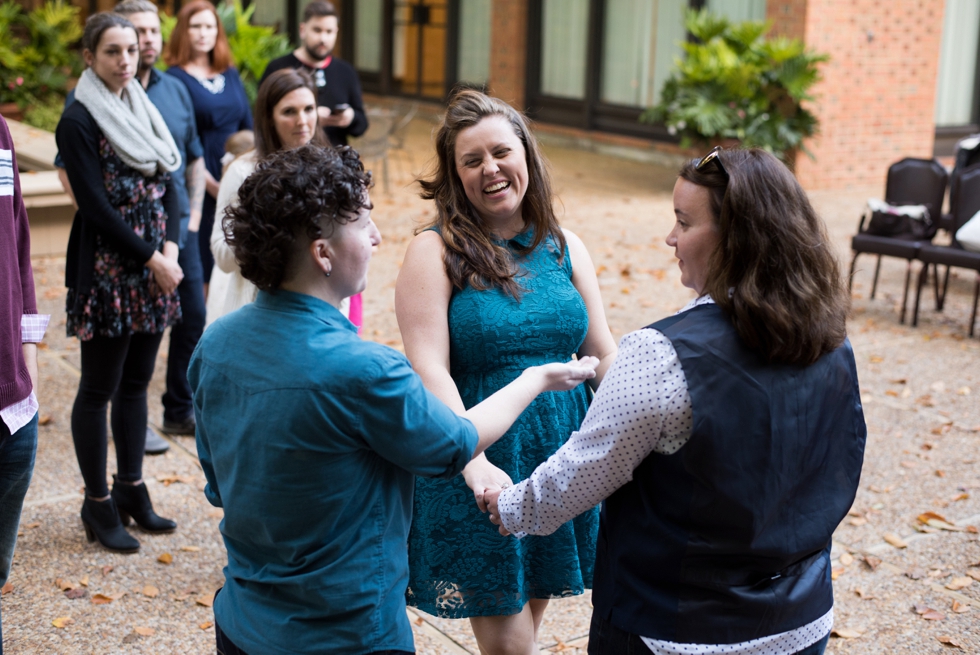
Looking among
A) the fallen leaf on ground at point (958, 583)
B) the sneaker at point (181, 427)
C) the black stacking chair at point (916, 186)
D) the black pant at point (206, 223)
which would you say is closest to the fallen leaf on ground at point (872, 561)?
the fallen leaf on ground at point (958, 583)

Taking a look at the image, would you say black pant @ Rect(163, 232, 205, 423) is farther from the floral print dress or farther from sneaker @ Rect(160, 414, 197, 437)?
the floral print dress

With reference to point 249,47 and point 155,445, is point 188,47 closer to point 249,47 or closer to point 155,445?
point 155,445

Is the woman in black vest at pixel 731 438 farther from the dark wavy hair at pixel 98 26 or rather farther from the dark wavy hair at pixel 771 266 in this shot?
the dark wavy hair at pixel 98 26

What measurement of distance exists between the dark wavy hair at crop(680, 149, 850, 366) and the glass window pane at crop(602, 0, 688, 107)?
44.9 ft

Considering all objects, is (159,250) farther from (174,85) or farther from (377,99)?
(377,99)

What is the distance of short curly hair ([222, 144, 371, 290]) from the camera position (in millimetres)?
1945

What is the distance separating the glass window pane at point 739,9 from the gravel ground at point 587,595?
6.79 meters

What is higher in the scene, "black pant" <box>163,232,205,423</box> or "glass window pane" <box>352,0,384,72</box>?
"glass window pane" <box>352,0,384,72</box>

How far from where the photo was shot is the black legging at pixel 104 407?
428cm

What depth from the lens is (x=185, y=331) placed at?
549 centimetres

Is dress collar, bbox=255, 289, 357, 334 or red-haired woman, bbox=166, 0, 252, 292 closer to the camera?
dress collar, bbox=255, 289, 357, 334

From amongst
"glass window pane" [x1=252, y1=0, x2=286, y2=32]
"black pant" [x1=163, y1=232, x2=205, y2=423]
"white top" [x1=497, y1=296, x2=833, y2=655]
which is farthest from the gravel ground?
"glass window pane" [x1=252, y1=0, x2=286, y2=32]

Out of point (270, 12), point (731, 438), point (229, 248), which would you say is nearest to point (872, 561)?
point (731, 438)

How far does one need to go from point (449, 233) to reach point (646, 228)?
8526 millimetres
